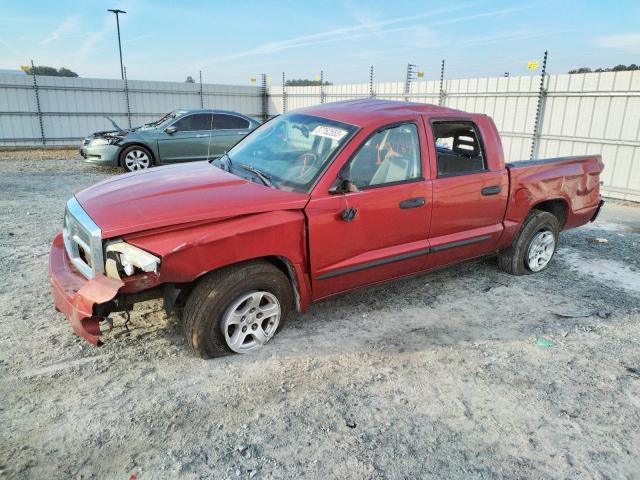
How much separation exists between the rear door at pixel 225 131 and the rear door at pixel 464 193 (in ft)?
24.7

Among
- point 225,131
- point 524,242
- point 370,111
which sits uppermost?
point 370,111

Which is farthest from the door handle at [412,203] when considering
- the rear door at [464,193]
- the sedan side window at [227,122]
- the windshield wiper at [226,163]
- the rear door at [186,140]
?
the sedan side window at [227,122]

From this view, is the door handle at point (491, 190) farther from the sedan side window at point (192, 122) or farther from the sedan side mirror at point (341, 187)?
the sedan side window at point (192, 122)

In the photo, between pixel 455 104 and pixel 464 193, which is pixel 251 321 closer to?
pixel 464 193

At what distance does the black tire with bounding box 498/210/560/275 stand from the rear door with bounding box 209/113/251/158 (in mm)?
7723

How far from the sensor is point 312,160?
363 centimetres

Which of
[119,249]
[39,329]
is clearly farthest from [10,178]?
[119,249]

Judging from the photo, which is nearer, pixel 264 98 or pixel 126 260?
pixel 126 260

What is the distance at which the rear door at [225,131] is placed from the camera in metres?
11.2

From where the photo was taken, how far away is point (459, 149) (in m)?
4.71

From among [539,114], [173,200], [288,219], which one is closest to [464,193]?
[288,219]

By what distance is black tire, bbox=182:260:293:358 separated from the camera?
3082mm

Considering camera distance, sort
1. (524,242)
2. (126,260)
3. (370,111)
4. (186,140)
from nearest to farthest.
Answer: (126,260)
(370,111)
(524,242)
(186,140)

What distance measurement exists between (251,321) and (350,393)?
0.89 m
